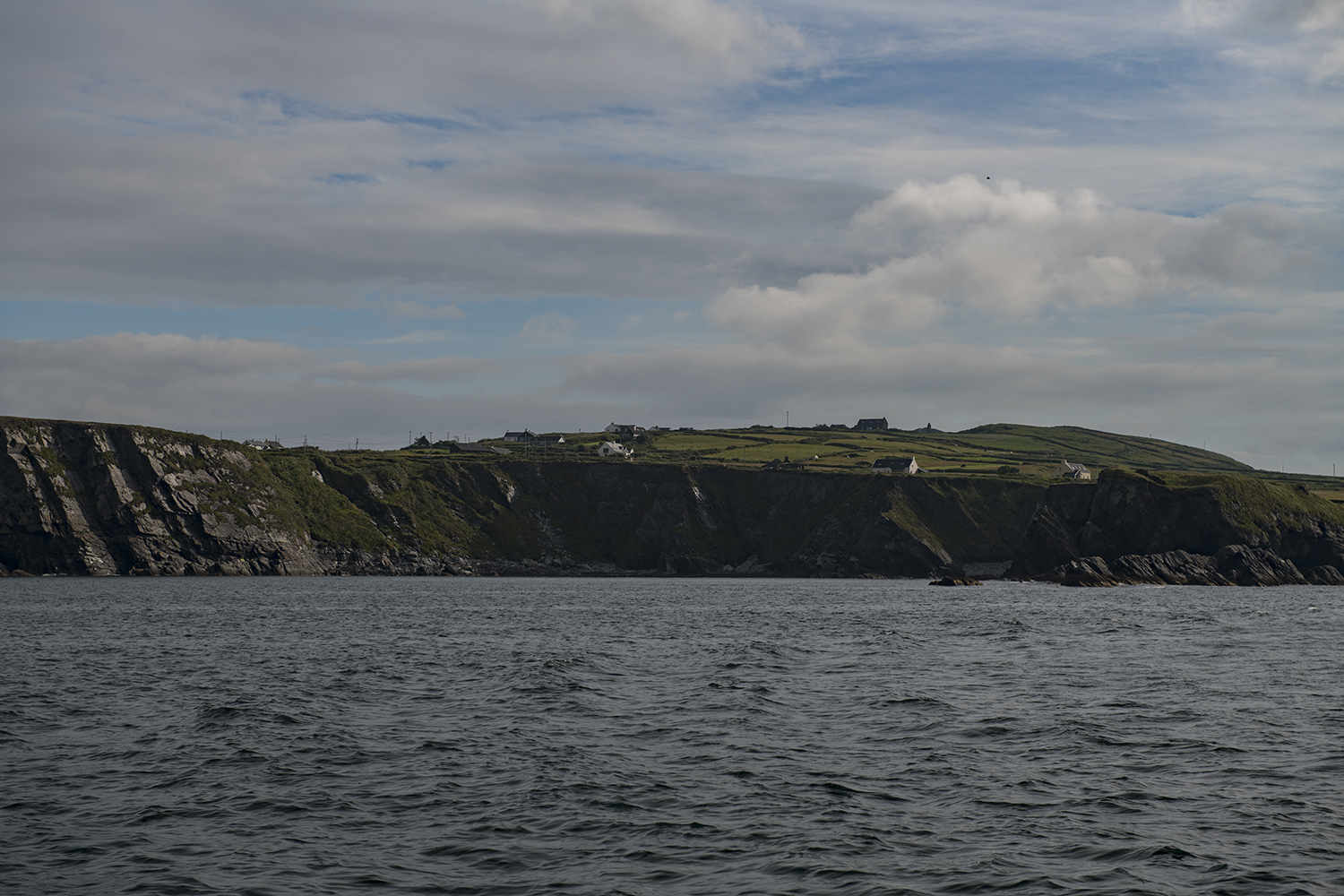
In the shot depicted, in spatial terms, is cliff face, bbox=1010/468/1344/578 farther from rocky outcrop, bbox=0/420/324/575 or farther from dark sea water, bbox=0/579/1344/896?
rocky outcrop, bbox=0/420/324/575

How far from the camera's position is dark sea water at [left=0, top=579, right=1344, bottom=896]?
1995 centimetres

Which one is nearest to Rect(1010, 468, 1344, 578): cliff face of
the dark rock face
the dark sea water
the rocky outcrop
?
the dark rock face

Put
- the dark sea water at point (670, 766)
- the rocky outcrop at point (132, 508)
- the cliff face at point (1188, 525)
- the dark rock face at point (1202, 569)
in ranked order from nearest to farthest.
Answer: the dark sea water at point (670, 766) → the dark rock face at point (1202, 569) → the rocky outcrop at point (132, 508) → the cliff face at point (1188, 525)

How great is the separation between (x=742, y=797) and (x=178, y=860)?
497 inches

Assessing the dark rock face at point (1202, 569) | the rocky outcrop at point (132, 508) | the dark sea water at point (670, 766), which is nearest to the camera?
the dark sea water at point (670, 766)

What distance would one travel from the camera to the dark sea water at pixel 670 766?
20.0 metres

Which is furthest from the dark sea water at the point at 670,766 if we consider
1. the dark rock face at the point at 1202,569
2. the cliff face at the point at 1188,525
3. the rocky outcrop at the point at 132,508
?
the cliff face at the point at 1188,525

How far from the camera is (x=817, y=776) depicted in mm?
27719

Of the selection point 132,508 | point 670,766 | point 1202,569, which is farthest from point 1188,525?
point 132,508

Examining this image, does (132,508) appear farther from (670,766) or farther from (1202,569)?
(1202,569)

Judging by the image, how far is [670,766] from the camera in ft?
95.3

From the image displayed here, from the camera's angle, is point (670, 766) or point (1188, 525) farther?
point (1188, 525)

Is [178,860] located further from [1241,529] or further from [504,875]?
[1241,529]

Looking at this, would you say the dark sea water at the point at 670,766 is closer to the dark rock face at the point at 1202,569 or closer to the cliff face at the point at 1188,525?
the dark rock face at the point at 1202,569
